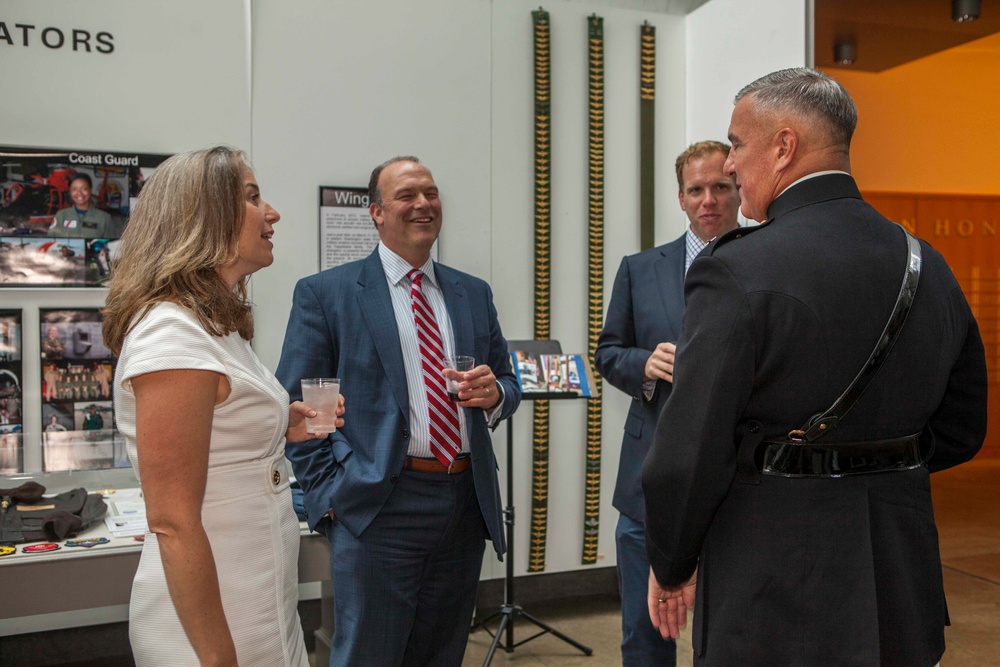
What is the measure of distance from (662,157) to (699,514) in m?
3.39

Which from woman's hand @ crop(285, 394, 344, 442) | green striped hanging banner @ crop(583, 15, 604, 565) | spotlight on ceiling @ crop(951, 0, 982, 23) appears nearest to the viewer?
woman's hand @ crop(285, 394, 344, 442)

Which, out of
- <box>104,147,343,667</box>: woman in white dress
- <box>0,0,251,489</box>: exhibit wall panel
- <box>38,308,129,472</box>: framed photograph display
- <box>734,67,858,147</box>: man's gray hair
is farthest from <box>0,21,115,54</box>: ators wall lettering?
<box>734,67,858,147</box>: man's gray hair

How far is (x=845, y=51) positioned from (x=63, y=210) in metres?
4.83

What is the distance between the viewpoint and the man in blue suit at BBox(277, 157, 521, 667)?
242cm

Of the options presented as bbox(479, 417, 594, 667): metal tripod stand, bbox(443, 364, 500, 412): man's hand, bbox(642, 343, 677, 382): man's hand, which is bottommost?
bbox(479, 417, 594, 667): metal tripod stand

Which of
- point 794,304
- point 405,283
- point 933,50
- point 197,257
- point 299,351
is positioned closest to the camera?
point 794,304

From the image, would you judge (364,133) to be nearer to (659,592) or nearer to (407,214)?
(407,214)

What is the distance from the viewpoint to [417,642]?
254 cm

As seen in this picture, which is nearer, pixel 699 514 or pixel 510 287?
pixel 699 514

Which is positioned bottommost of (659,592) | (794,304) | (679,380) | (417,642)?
(417,642)

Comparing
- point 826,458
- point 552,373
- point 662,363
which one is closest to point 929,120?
point 552,373

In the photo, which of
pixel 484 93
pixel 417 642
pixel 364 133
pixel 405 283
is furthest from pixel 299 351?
pixel 484 93

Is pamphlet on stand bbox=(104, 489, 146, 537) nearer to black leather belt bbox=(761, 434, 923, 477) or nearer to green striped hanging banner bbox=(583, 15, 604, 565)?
black leather belt bbox=(761, 434, 923, 477)

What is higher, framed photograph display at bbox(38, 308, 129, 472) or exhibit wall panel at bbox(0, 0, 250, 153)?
exhibit wall panel at bbox(0, 0, 250, 153)
